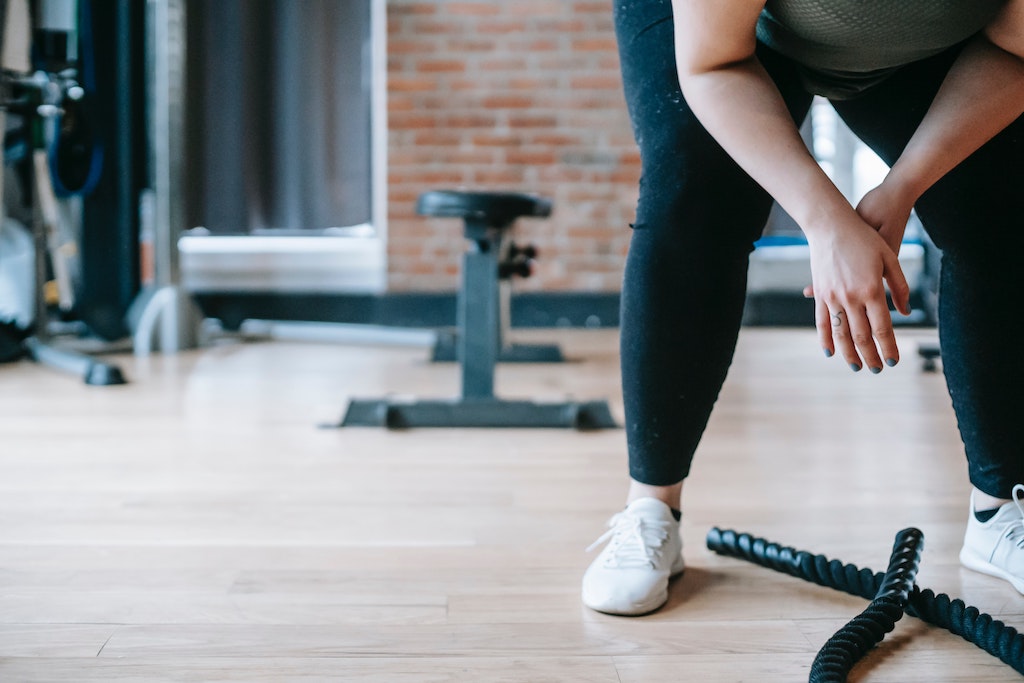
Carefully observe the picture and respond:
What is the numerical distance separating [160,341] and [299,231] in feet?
3.27

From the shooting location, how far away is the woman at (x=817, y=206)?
0.73 meters

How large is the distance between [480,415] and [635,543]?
2.86ft

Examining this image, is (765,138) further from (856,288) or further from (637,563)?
(637,563)

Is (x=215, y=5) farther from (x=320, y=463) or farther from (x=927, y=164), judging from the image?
(x=927, y=164)

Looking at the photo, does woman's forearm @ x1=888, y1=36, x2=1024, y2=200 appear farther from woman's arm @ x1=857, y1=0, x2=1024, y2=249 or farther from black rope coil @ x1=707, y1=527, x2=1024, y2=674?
black rope coil @ x1=707, y1=527, x2=1024, y2=674

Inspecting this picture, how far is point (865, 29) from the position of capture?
2.43 feet

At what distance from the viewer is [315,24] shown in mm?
3467

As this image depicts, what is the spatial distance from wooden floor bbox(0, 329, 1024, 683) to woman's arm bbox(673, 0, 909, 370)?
280 mm

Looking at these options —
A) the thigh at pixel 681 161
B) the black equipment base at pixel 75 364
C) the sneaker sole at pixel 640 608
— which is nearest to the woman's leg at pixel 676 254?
the thigh at pixel 681 161

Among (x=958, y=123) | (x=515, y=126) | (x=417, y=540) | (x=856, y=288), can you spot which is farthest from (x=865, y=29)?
(x=515, y=126)

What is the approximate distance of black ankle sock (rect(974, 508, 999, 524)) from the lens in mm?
928

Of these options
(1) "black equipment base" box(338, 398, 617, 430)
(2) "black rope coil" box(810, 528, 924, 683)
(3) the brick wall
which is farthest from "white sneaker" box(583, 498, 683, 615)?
(3) the brick wall

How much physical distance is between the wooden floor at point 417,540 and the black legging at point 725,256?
182 mm

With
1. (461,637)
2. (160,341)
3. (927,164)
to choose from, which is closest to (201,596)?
(461,637)
